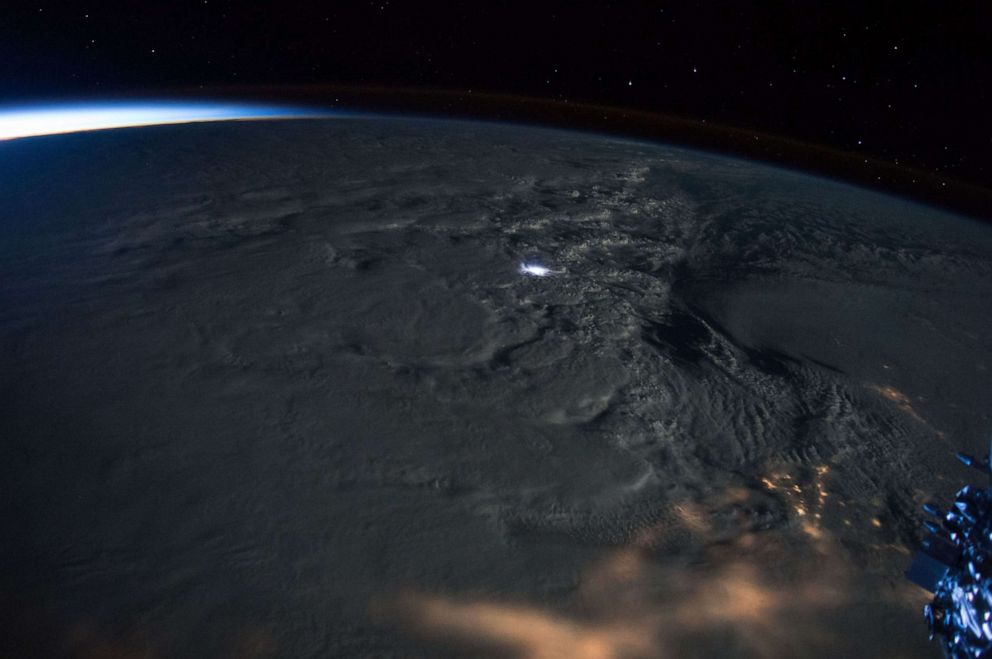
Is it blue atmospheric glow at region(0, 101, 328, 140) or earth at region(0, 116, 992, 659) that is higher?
blue atmospheric glow at region(0, 101, 328, 140)

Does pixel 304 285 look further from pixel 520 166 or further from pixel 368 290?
pixel 520 166

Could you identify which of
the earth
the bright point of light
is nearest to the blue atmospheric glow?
the earth

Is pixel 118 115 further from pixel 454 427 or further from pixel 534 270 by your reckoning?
pixel 454 427

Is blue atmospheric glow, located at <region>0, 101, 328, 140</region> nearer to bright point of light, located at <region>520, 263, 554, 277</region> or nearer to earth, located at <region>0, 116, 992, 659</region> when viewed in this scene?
earth, located at <region>0, 116, 992, 659</region>

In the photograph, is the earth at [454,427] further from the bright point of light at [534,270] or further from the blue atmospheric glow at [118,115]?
the blue atmospheric glow at [118,115]

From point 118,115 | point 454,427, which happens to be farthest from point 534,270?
point 118,115

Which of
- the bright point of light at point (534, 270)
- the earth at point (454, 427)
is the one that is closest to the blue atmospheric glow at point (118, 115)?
the earth at point (454, 427)

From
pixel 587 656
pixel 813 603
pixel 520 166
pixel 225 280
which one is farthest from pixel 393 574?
pixel 520 166
